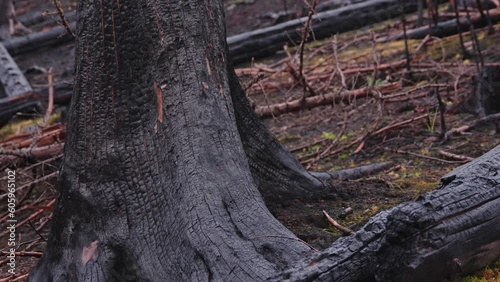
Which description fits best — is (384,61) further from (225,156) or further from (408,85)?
(225,156)

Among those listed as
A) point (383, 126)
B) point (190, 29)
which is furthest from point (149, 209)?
point (383, 126)

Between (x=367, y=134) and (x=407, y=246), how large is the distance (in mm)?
3216

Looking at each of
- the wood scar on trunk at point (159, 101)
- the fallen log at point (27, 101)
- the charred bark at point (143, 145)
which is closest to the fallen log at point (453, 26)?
the fallen log at point (27, 101)

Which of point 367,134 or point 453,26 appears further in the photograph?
point 453,26

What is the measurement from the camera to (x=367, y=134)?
534cm

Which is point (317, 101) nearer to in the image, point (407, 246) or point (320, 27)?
point (320, 27)

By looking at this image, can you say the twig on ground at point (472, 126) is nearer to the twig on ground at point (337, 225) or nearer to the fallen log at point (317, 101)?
the fallen log at point (317, 101)

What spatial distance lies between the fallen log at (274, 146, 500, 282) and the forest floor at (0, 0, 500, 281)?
16.1 inches

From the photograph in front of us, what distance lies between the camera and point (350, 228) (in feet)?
11.0

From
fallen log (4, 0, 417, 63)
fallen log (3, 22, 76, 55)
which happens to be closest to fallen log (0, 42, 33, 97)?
fallen log (4, 0, 417, 63)

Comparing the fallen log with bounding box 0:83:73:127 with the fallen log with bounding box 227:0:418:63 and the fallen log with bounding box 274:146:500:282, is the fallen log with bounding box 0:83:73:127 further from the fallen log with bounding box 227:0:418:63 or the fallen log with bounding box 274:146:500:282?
the fallen log with bounding box 274:146:500:282

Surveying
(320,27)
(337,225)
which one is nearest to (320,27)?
(320,27)

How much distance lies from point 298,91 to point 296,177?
3.77 m

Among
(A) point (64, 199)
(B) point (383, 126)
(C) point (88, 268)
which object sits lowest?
(B) point (383, 126)
